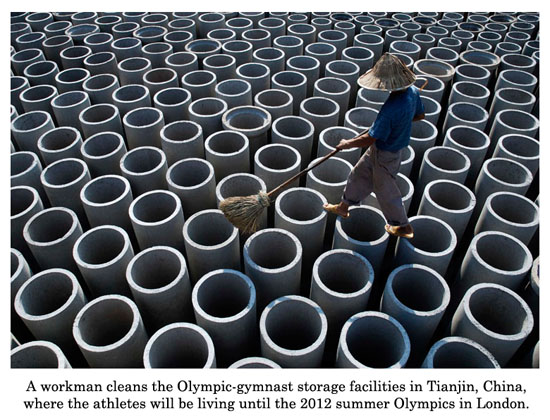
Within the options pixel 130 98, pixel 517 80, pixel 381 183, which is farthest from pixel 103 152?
pixel 517 80

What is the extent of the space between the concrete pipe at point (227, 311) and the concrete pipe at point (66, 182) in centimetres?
268

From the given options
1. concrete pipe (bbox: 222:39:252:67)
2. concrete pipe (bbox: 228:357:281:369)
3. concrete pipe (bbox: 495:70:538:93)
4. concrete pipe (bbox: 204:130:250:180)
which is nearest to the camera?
concrete pipe (bbox: 228:357:281:369)

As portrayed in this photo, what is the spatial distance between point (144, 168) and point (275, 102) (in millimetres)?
2824

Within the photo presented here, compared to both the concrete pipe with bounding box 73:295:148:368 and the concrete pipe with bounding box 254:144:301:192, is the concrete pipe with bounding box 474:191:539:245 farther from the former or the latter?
the concrete pipe with bounding box 73:295:148:368

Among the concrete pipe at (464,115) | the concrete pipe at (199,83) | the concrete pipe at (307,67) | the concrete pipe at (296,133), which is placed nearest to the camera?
the concrete pipe at (296,133)

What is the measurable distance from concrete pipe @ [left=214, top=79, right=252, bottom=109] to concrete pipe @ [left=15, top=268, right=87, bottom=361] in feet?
13.8

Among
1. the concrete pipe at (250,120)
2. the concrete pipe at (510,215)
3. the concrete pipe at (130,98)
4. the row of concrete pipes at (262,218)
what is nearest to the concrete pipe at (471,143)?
the row of concrete pipes at (262,218)

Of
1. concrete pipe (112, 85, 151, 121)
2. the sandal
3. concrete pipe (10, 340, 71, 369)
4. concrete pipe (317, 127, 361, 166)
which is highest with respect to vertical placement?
concrete pipe (112, 85, 151, 121)

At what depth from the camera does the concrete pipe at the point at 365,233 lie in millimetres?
4672

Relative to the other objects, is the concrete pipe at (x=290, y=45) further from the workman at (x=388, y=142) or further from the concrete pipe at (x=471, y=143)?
the workman at (x=388, y=142)

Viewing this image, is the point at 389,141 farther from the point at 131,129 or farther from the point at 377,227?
the point at 131,129

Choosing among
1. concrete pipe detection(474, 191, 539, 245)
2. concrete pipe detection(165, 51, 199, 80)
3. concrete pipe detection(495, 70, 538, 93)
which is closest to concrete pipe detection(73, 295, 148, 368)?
concrete pipe detection(474, 191, 539, 245)

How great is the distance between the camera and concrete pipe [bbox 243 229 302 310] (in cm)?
432
